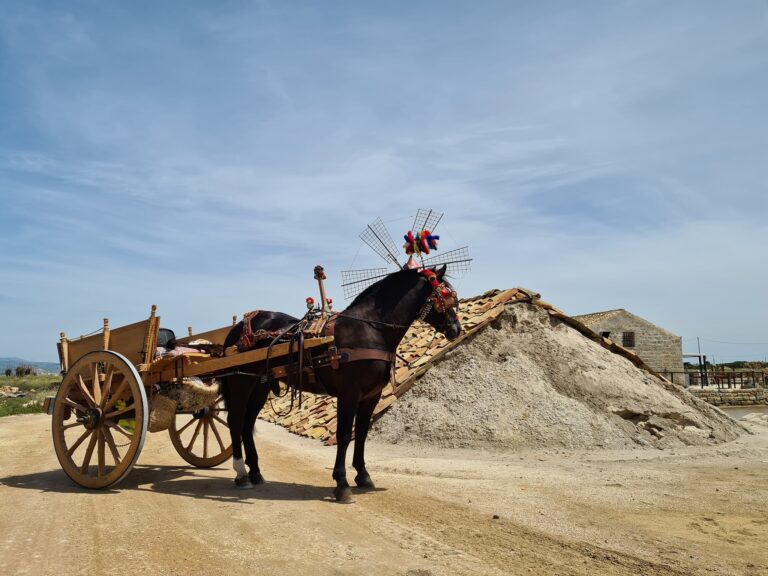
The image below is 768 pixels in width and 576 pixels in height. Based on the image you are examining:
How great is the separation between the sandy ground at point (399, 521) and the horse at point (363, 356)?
0.58 meters

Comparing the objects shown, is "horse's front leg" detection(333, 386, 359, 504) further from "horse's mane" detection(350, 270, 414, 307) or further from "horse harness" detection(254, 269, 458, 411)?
"horse's mane" detection(350, 270, 414, 307)

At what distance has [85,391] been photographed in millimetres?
7621

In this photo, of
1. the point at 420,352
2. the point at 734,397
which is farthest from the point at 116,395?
the point at 734,397

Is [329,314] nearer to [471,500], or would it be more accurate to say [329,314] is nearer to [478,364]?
[471,500]

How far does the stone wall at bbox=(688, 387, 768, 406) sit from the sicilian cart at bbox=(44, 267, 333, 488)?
35097mm

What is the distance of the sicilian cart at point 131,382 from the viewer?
23.8ft

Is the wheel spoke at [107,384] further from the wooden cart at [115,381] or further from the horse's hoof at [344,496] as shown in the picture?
the horse's hoof at [344,496]

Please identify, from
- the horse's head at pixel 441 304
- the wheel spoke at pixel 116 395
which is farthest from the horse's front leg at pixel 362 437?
the wheel spoke at pixel 116 395

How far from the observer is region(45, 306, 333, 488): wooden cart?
23.4ft

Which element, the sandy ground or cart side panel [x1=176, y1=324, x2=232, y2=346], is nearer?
the sandy ground

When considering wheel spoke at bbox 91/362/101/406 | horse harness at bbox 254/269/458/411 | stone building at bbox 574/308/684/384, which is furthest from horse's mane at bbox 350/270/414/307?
stone building at bbox 574/308/684/384

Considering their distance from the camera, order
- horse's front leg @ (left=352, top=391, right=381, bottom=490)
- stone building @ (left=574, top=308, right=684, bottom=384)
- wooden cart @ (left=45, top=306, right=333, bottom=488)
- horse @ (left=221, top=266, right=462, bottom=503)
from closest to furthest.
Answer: wooden cart @ (left=45, top=306, right=333, bottom=488) → horse @ (left=221, top=266, right=462, bottom=503) → horse's front leg @ (left=352, top=391, right=381, bottom=490) → stone building @ (left=574, top=308, right=684, bottom=384)

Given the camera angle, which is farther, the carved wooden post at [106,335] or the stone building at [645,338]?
the stone building at [645,338]

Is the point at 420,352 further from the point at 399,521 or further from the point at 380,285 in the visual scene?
the point at 399,521
